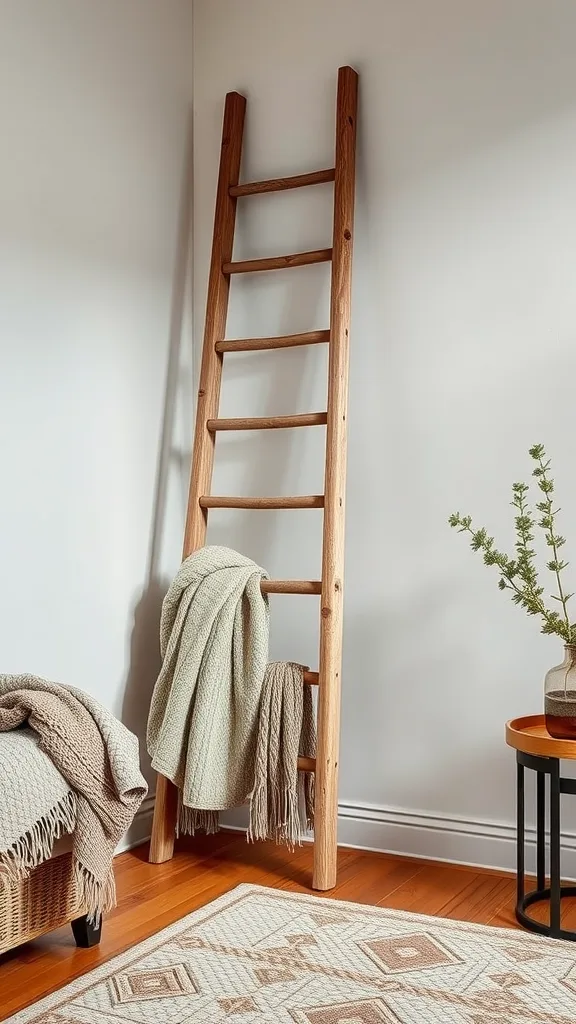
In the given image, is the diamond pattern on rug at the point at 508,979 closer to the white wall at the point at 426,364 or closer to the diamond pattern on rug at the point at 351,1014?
the diamond pattern on rug at the point at 351,1014

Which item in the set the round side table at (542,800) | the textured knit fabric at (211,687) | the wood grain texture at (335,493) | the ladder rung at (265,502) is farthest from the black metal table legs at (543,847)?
the ladder rung at (265,502)

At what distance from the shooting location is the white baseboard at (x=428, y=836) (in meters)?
2.35

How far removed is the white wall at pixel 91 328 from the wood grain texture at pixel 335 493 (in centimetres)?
53

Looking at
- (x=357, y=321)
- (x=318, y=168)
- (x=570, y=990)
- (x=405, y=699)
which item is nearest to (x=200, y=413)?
(x=357, y=321)

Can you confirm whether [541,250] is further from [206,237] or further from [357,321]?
[206,237]

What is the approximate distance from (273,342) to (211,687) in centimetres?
90

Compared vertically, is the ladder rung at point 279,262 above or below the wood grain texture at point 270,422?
above

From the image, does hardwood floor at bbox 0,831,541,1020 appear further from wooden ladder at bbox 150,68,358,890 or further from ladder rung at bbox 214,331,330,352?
ladder rung at bbox 214,331,330,352

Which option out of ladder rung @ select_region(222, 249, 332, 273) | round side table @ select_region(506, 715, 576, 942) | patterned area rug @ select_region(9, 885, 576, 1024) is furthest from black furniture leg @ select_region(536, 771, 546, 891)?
ladder rung @ select_region(222, 249, 332, 273)

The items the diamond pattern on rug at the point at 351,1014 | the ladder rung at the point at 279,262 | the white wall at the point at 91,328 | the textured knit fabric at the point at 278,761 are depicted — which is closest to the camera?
the diamond pattern on rug at the point at 351,1014

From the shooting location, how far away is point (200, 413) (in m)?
2.63

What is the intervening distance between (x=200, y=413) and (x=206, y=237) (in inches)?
22.7

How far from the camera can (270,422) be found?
2516 mm

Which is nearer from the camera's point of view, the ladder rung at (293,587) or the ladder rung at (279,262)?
the ladder rung at (293,587)
